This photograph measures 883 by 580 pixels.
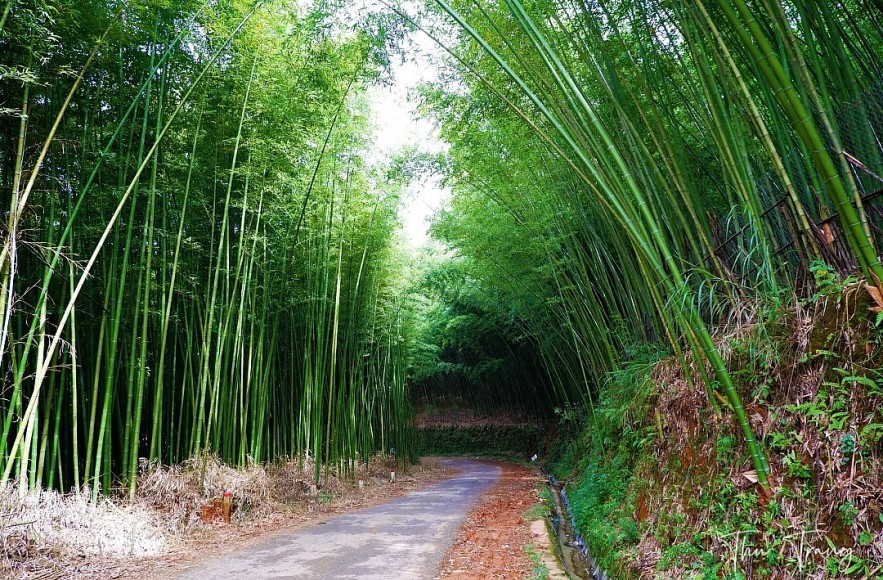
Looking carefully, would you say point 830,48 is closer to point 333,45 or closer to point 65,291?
point 333,45

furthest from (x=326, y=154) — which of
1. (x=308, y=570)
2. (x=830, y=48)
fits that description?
(x=830, y=48)

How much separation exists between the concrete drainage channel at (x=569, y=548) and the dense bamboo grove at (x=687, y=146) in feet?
4.97

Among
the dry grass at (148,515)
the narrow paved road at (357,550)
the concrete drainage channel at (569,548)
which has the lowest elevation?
the concrete drainage channel at (569,548)

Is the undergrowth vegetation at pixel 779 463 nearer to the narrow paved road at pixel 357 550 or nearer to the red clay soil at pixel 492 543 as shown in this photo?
the red clay soil at pixel 492 543

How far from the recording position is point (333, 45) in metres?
4.12

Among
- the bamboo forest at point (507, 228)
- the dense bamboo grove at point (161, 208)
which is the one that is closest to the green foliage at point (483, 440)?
the bamboo forest at point (507, 228)

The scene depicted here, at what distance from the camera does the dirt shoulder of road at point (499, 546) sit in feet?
9.78

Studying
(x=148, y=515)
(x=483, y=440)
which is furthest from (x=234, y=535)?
(x=483, y=440)

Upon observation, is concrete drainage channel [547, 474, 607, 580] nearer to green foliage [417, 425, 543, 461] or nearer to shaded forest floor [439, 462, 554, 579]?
shaded forest floor [439, 462, 554, 579]

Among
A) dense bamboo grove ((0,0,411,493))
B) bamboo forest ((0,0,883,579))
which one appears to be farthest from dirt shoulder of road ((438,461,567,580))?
dense bamboo grove ((0,0,411,493))

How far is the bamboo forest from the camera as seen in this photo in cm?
198

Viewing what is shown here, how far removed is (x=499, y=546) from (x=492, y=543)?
107 mm

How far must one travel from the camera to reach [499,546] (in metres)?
3.65

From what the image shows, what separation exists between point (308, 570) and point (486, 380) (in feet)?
43.2
